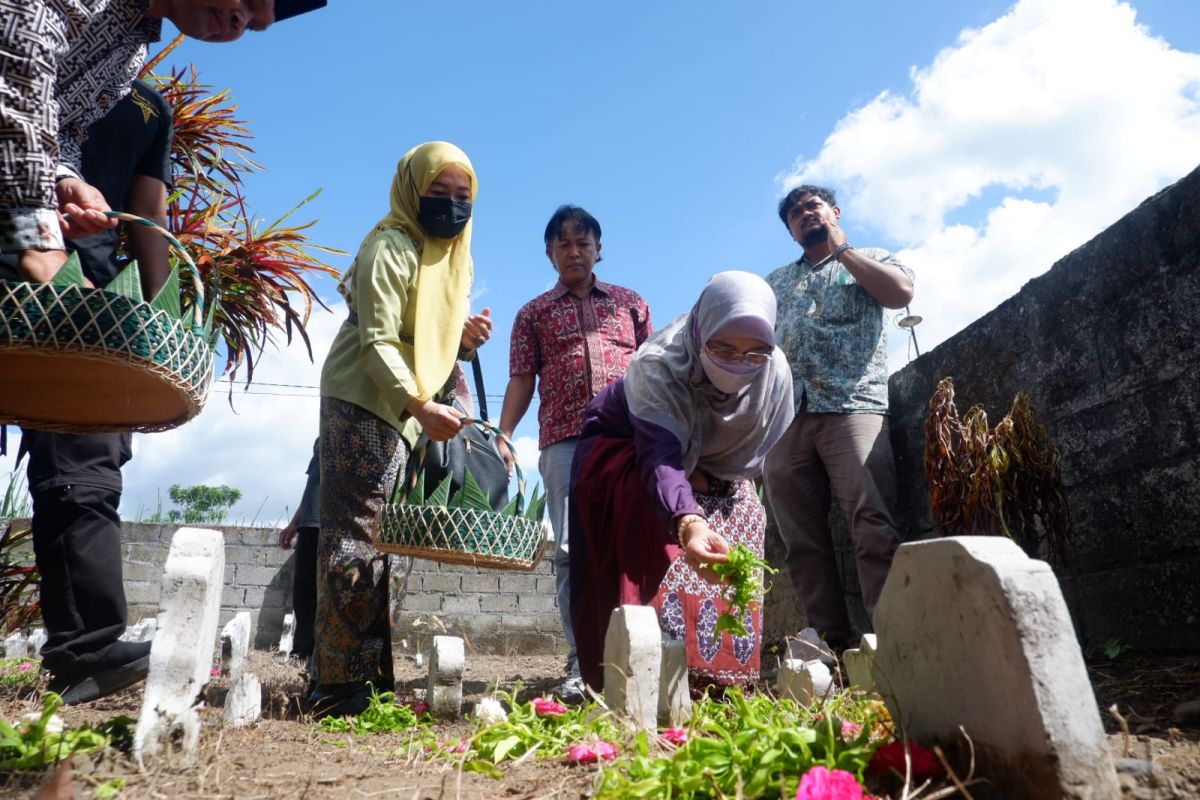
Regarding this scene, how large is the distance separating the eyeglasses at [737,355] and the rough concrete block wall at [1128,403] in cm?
A: 125

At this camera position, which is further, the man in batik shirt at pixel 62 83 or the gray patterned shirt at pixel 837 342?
the gray patterned shirt at pixel 837 342

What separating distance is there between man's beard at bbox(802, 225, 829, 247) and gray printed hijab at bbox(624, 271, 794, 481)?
56.3 inches

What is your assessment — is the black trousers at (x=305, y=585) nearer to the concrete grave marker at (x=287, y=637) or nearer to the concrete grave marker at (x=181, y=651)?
the concrete grave marker at (x=287, y=637)

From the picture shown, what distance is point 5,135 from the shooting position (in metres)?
1.55

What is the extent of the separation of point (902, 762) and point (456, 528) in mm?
1525

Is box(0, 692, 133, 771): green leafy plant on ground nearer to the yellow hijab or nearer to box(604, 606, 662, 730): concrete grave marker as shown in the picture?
box(604, 606, 662, 730): concrete grave marker

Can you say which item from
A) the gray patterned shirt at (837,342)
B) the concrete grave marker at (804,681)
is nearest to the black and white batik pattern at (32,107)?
the concrete grave marker at (804,681)

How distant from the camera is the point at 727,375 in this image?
2.83 m

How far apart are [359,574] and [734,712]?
1.19 m

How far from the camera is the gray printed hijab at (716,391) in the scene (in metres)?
2.78

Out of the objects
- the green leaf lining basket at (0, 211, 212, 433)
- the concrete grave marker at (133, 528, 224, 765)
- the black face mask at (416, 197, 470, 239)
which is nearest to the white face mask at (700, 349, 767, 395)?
the black face mask at (416, 197, 470, 239)

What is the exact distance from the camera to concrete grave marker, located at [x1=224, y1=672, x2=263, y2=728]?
2.57 metres

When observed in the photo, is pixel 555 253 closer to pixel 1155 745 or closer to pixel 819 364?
pixel 819 364

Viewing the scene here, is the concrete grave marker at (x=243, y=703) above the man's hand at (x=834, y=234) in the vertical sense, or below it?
below
